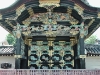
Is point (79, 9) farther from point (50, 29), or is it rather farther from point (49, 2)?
point (50, 29)

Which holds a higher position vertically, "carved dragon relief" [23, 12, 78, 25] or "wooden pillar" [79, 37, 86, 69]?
Result: "carved dragon relief" [23, 12, 78, 25]

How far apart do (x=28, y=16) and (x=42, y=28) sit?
1138mm

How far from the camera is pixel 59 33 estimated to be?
12594mm

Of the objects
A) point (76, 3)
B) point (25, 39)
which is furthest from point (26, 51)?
point (76, 3)

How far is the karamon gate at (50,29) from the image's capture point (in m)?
11.0

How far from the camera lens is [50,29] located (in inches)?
475

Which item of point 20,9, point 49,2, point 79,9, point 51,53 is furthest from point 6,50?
point 79,9

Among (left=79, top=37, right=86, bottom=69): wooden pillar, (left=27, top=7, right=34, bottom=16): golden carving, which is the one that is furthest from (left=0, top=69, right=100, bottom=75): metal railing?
(left=27, top=7, right=34, bottom=16): golden carving

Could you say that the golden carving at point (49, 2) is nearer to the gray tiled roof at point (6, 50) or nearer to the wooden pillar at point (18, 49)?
the wooden pillar at point (18, 49)

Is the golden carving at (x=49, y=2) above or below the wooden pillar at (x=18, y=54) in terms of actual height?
above

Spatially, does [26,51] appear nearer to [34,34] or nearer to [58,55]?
[34,34]

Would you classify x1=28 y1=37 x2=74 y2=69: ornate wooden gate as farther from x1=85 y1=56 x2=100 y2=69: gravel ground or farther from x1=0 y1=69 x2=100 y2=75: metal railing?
x1=0 y1=69 x2=100 y2=75: metal railing

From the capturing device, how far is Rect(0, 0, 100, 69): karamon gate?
36.0ft

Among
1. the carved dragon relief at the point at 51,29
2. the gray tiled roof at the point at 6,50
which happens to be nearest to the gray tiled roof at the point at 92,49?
the carved dragon relief at the point at 51,29
